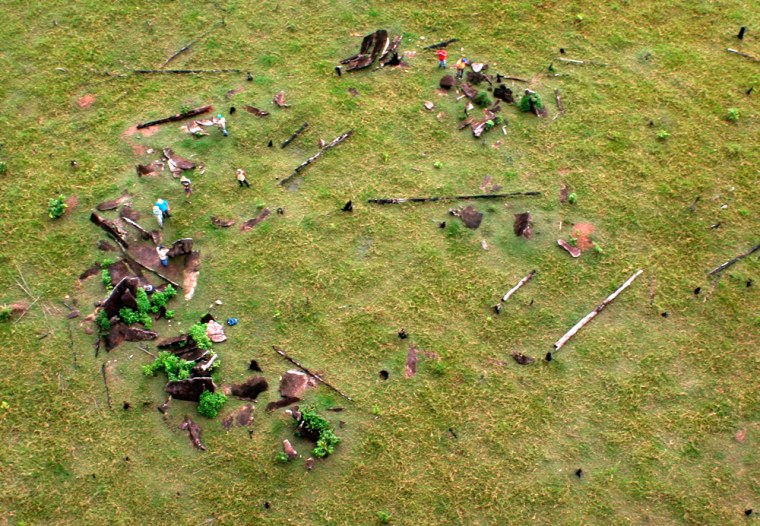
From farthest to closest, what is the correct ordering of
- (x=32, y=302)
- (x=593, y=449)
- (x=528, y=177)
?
(x=528, y=177)
(x=32, y=302)
(x=593, y=449)

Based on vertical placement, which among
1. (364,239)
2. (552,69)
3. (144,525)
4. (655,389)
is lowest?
(144,525)

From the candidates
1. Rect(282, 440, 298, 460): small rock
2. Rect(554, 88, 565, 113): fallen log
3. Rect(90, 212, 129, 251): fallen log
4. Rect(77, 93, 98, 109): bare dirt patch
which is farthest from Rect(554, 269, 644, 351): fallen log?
Rect(77, 93, 98, 109): bare dirt patch

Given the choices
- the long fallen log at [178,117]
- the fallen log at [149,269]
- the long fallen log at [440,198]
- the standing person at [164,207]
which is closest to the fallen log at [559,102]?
the long fallen log at [440,198]

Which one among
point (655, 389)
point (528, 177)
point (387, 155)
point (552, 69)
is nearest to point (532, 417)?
point (655, 389)

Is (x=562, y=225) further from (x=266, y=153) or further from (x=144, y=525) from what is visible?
(x=144, y=525)

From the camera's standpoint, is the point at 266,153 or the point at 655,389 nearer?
the point at 655,389

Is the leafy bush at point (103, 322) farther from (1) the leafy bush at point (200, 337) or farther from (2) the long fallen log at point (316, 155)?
(2) the long fallen log at point (316, 155)
